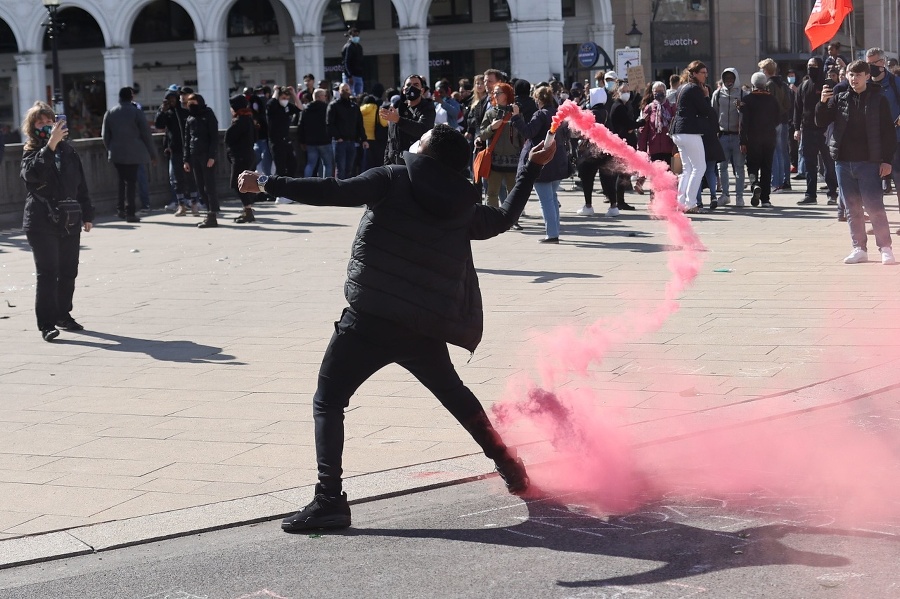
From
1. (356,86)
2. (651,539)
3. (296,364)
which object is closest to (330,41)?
(356,86)

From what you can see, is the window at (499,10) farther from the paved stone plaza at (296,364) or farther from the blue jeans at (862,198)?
the blue jeans at (862,198)

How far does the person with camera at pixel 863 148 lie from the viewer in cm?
1181

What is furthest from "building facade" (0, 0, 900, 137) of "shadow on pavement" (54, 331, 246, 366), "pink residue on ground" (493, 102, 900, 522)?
"pink residue on ground" (493, 102, 900, 522)

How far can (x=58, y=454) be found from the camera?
6625 mm

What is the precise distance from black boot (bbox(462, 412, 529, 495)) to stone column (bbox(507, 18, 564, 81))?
99.9 feet

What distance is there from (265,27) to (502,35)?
24.8 ft

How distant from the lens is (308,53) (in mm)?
37094

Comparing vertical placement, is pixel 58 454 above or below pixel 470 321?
below

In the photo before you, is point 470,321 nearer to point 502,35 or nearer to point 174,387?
point 174,387

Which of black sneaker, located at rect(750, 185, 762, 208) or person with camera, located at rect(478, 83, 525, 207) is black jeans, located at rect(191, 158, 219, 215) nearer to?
person with camera, located at rect(478, 83, 525, 207)

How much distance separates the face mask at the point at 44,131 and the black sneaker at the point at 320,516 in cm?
589

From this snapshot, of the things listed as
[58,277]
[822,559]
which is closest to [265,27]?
[58,277]

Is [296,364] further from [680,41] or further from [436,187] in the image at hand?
[680,41]

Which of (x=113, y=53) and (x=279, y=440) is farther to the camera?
Answer: (x=113, y=53)
